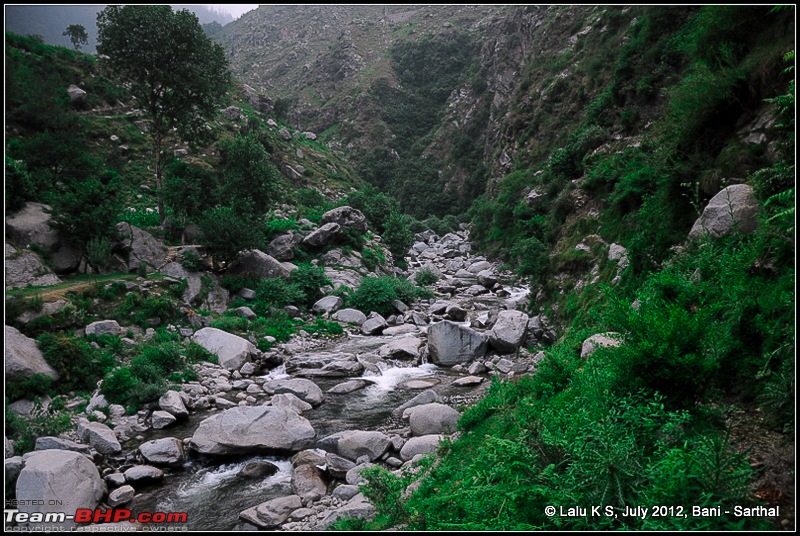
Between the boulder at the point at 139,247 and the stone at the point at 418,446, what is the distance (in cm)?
1620

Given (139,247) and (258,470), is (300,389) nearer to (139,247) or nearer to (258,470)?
(258,470)

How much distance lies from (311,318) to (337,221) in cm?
1147

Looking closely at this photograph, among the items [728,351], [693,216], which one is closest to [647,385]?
[728,351]

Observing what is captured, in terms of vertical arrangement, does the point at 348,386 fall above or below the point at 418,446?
below

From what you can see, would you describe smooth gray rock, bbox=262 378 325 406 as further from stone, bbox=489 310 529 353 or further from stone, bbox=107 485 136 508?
stone, bbox=489 310 529 353

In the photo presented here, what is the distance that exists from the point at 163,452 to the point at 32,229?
43.3 feet

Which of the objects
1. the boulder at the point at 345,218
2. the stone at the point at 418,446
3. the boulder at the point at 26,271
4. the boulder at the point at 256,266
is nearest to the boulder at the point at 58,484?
the stone at the point at 418,446

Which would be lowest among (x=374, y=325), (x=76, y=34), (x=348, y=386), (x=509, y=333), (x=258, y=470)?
(x=374, y=325)

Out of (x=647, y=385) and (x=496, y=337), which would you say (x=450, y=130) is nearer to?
(x=496, y=337)

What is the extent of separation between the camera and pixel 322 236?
97.0 feet

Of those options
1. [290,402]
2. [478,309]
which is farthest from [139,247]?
[478,309]

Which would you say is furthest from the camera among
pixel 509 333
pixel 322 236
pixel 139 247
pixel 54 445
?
pixel 322 236

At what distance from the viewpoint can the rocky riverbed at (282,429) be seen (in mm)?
7750

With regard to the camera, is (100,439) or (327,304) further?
(327,304)
